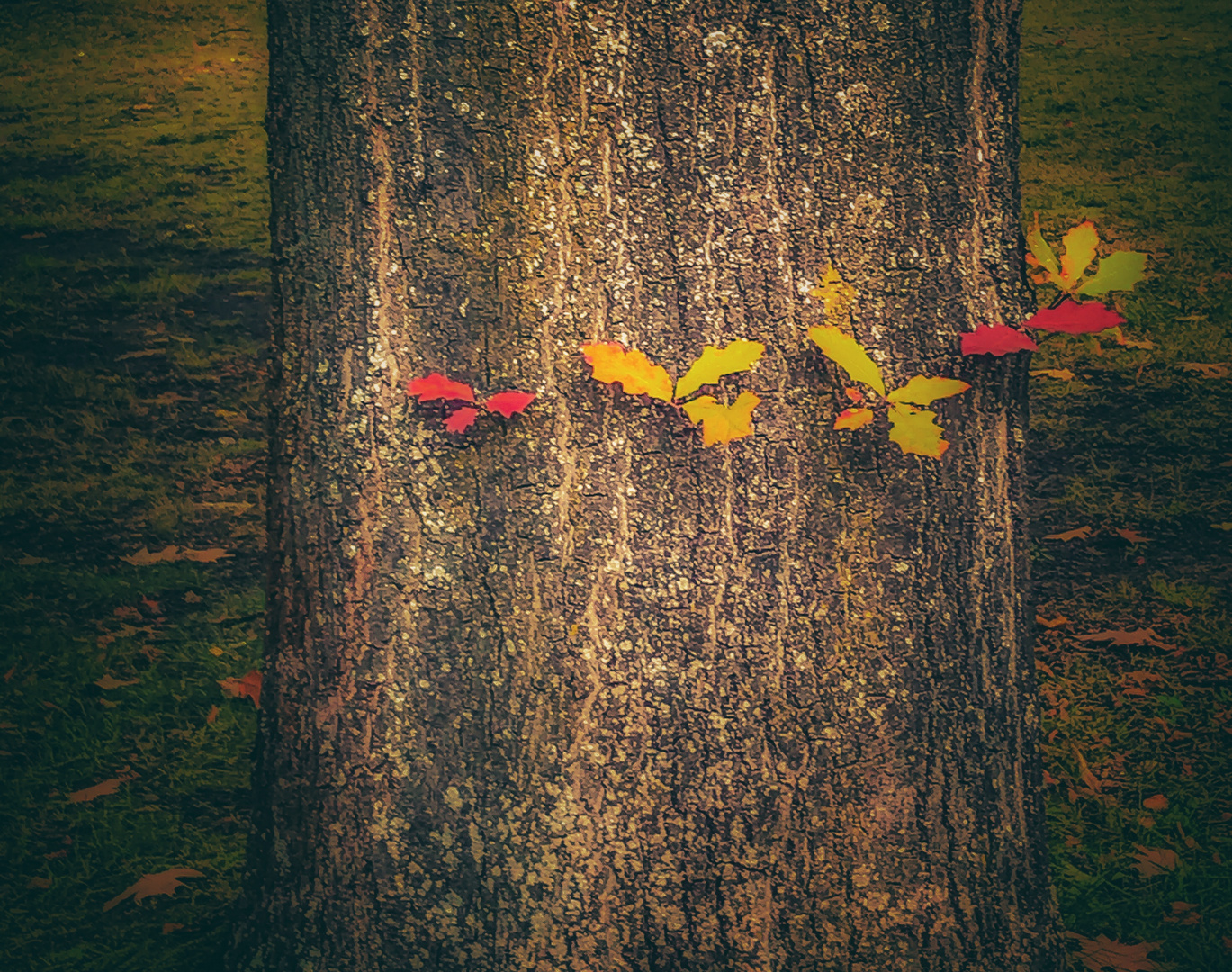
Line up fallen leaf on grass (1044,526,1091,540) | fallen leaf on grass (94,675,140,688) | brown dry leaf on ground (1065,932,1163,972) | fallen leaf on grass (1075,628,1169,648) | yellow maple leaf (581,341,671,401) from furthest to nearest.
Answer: fallen leaf on grass (1044,526,1091,540)
fallen leaf on grass (1075,628,1169,648)
fallen leaf on grass (94,675,140,688)
brown dry leaf on ground (1065,932,1163,972)
yellow maple leaf (581,341,671,401)

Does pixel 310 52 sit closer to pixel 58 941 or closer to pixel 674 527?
pixel 674 527

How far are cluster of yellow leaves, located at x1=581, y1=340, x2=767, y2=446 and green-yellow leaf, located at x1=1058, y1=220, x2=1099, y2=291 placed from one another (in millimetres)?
420

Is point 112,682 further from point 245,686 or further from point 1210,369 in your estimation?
point 1210,369

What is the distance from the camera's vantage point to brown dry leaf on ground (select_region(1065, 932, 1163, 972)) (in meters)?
1.64

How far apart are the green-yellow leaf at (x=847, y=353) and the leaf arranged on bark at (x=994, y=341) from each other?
0.14m

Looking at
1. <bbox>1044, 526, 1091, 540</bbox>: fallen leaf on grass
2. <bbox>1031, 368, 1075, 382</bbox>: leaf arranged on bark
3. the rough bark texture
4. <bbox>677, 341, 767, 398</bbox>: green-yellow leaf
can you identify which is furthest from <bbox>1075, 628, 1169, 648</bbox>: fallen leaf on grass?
<bbox>677, 341, 767, 398</bbox>: green-yellow leaf

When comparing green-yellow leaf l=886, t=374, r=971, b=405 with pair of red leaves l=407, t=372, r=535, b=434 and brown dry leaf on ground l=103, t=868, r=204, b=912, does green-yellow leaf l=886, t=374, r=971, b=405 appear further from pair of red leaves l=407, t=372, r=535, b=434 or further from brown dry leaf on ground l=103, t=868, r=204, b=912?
brown dry leaf on ground l=103, t=868, r=204, b=912

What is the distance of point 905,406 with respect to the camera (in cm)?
Answer: 108

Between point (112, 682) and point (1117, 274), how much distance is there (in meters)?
2.60

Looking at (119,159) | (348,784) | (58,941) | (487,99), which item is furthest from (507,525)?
(119,159)

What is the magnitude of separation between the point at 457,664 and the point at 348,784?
232 mm

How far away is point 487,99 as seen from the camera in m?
1.07

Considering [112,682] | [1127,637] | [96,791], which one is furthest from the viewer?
[1127,637]

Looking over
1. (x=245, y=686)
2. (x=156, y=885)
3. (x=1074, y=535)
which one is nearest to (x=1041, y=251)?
(x=1074, y=535)
